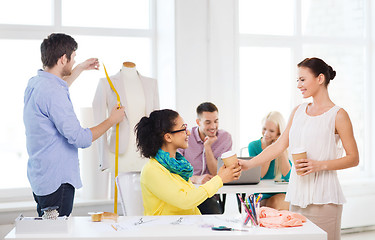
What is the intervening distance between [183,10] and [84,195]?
6.42ft

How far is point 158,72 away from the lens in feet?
18.4

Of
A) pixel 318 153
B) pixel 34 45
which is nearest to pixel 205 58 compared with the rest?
pixel 34 45

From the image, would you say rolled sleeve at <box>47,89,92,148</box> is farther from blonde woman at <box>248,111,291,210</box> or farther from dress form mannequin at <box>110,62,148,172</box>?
blonde woman at <box>248,111,291,210</box>

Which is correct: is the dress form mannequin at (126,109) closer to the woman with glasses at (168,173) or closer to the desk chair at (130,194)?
the desk chair at (130,194)

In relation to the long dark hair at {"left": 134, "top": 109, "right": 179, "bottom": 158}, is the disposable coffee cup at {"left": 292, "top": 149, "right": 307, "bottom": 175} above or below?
below

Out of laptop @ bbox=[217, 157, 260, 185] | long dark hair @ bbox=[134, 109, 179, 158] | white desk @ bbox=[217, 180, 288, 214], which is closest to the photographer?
long dark hair @ bbox=[134, 109, 179, 158]

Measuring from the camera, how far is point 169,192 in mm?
2707

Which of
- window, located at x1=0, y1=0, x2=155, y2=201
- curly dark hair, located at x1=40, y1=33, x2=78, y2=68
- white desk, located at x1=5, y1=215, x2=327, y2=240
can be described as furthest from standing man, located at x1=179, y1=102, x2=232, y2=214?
white desk, located at x1=5, y1=215, x2=327, y2=240

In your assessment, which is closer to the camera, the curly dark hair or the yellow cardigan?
the yellow cardigan

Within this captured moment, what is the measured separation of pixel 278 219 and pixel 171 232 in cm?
49

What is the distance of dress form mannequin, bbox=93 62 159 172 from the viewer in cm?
426

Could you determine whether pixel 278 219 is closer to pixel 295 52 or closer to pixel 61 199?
pixel 61 199

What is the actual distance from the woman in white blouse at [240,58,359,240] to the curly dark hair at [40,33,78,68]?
1.25 metres

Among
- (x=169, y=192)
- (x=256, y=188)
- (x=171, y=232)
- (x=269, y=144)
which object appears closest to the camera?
(x=171, y=232)
